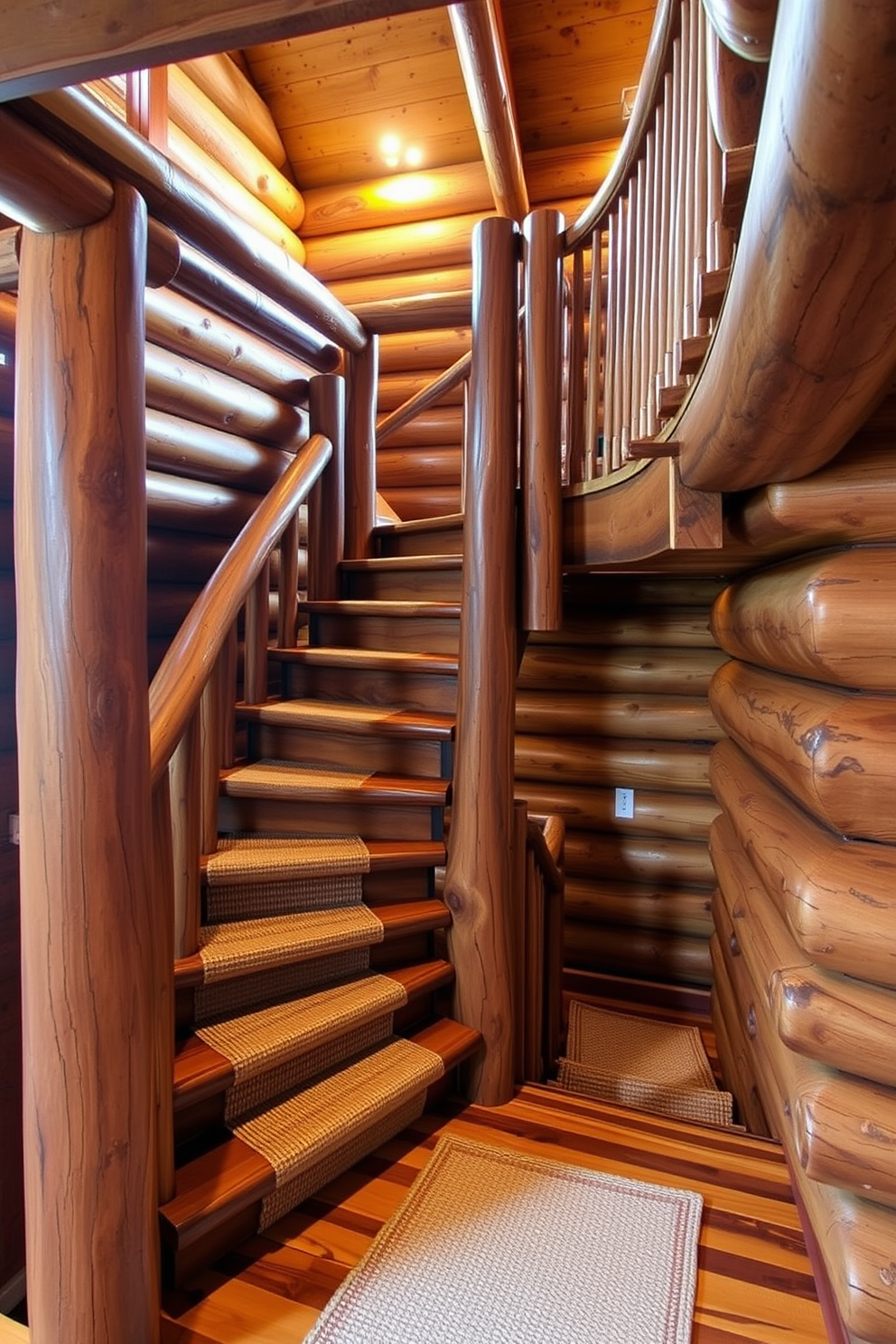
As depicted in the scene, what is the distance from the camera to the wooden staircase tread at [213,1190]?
148cm

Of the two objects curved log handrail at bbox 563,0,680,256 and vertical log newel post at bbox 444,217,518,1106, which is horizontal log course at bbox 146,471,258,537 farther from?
curved log handrail at bbox 563,0,680,256

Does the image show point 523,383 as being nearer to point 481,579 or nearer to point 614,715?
point 481,579

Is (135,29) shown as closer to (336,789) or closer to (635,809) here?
(336,789)

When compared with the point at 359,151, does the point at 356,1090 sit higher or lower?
lower

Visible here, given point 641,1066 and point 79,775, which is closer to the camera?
point 79,775

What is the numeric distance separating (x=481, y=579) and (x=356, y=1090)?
141 cm

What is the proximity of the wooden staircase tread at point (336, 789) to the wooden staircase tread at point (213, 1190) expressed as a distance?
3.02 ft

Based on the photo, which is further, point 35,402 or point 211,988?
point 211,988

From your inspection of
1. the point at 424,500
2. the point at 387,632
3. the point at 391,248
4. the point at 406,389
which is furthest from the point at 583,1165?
the point at 391,248

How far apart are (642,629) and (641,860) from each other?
1.12m

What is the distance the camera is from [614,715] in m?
3.76

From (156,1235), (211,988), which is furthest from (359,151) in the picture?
(156,1235)

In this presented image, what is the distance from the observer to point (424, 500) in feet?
15.8

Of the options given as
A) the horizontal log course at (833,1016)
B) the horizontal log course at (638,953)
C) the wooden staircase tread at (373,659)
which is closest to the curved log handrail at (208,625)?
the wooden staircase tread at (373,659)
